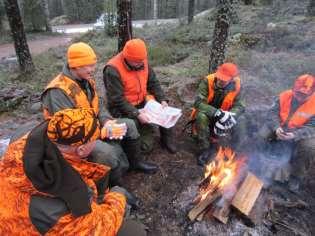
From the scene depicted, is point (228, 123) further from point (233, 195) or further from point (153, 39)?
point (153, 39)

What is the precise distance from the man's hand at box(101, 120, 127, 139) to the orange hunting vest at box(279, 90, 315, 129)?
7.81 ft

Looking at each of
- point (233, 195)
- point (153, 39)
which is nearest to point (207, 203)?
point (233, 195)

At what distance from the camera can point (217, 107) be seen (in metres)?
5.20

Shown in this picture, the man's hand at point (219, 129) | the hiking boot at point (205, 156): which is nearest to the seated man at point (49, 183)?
the hiking boot at point (205, 156)

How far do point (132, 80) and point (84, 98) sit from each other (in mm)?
1060

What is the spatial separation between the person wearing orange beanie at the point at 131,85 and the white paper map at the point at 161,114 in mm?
106

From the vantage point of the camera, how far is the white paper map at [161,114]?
479 cm

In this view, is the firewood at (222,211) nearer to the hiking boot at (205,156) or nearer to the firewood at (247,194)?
the firewood at (247,194)

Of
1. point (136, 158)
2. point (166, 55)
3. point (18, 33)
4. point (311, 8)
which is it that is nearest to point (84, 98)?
point (136, 158)

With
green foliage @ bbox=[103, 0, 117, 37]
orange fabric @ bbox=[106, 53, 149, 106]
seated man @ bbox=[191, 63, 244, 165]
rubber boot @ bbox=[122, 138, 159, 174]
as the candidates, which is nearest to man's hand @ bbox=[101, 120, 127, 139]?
rubber boot @ bbox=[122, 138, 159, 174]

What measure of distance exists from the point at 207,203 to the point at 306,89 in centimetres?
219

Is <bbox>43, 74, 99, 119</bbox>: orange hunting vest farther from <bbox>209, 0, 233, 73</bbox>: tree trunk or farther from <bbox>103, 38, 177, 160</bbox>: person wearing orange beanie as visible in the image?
<bbox>209, 0, 233, 73</bbox>: tree trunk

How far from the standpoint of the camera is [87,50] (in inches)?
153

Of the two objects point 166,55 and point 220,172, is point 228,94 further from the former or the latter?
point 166,55
